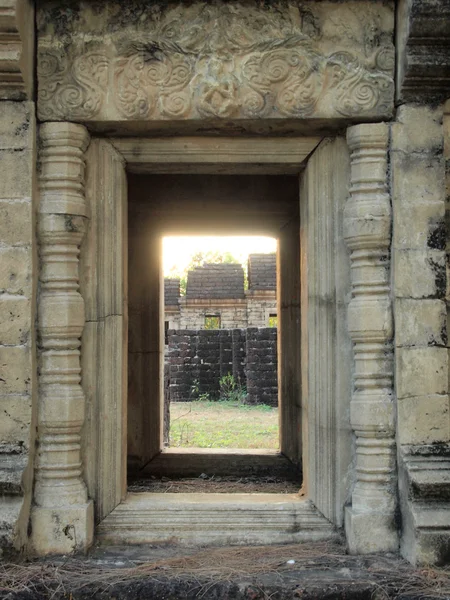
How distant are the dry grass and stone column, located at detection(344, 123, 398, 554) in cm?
23

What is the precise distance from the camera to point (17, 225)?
12.9ft

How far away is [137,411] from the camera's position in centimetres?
704

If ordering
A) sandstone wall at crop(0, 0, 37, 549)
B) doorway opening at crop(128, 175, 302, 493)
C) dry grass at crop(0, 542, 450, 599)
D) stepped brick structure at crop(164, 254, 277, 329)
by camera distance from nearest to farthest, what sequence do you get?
dry grass at crop(0, 542, 450, 599)
sandstone wall at crop(0, 0, 37, 549)
doorway opening at crop(128, 175, 302, 493)
stepped brick structure at crop(164, 254, 277, 329)

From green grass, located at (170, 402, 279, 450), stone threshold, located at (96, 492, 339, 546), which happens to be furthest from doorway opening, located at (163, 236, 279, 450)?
stone threshold, located at (96, 492, 339, 546)

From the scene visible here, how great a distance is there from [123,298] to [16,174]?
3.26ft

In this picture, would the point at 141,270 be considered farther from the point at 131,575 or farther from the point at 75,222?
the point at 131,575

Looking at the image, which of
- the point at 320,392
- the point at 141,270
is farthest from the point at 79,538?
the point at 141,270

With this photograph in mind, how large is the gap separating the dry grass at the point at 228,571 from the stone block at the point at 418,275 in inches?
57.6

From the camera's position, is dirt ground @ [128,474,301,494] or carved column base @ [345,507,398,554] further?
dirt ground @ [128,474,301,494]

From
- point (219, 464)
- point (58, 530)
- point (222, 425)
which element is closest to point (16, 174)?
point (58, 530)

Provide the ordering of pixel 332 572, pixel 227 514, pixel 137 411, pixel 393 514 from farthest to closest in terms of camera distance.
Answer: pixel 137 411, pixel 227 514, pixel 393 514, pixel 332 572

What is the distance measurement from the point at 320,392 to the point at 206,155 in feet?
5.23

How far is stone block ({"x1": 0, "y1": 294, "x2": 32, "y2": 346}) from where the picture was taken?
3.90 metres

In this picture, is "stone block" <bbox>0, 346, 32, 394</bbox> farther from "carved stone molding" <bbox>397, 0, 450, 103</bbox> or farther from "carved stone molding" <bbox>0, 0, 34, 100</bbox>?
"carved stone molding" <bbox>397, 0, 450, 103</bbox>
